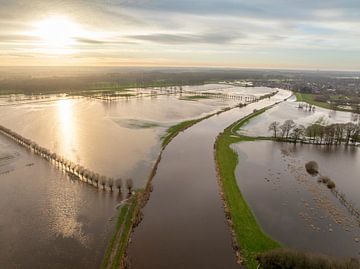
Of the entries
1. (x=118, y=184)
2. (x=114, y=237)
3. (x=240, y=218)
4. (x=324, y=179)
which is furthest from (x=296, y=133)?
(x=114, y=237)

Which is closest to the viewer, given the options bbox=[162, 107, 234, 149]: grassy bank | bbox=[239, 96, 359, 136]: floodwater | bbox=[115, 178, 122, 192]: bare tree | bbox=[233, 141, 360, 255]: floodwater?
bbox=[233, 141, 360, 255]: floodwater

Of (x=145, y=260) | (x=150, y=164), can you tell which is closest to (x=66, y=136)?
(x=150, y=164)

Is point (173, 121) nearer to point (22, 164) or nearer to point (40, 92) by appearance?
point (22, 164)

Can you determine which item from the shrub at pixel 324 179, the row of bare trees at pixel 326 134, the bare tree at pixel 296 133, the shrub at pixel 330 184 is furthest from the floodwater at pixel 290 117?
the shrub at pixel 330 184

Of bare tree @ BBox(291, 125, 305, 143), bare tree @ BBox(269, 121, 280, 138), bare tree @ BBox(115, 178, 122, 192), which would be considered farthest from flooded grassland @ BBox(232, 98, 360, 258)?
bare tree @ BBox(115, 178, 122, 192)

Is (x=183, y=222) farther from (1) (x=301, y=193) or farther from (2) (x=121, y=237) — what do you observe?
(1) (x=301, y=193)

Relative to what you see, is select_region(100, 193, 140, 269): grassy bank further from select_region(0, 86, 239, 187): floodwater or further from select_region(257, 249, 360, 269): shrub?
select_region(257, 249, 360, 269): shrub

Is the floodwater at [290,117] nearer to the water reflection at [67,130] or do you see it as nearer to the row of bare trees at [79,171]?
the water reflection at [67,130]
